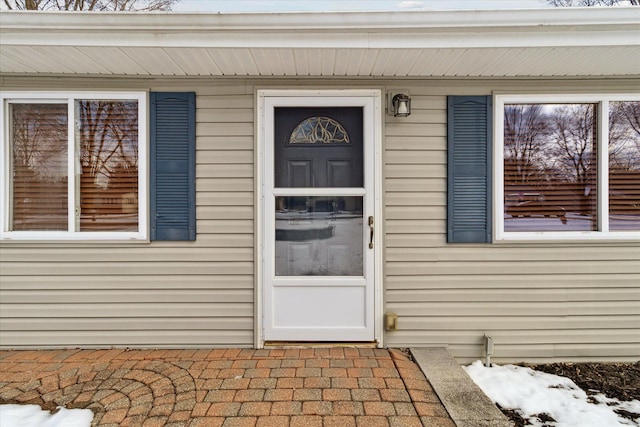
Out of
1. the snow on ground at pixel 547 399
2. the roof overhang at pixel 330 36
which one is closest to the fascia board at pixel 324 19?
the roof overhang at pixel 330 36

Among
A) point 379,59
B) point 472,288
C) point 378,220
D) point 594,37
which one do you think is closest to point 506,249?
point 472,288

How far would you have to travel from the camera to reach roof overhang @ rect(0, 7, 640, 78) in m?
2.14

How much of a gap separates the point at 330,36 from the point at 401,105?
77 cm

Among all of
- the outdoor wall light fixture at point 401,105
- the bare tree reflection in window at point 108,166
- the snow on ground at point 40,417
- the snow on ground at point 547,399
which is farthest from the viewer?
the bare tree reflection in window at point 108,166

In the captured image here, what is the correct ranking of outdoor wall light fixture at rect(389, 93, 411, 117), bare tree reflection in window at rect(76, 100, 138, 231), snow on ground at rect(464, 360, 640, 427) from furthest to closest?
1. bare tree reflection in window at rect(76, 100, 138, 231)
2. outdoor wall light fixture at rect(389, 93, 411, 117)
3. snow on ground at rect(464, 360, 640, 427)

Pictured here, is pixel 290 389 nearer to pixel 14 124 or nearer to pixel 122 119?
pixel 122 119

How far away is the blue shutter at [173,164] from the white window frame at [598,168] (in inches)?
91.2

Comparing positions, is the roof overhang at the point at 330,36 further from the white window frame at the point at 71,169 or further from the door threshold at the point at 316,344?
the door threshold at the point at 316,344

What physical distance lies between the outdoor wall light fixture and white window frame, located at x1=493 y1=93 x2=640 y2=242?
677mm

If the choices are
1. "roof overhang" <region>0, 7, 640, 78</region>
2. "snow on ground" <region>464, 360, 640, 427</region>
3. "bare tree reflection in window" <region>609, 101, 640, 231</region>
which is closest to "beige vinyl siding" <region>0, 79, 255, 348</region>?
"roof overhang" <region>0, 7, 640, 78</region>

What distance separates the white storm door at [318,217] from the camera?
2799mm

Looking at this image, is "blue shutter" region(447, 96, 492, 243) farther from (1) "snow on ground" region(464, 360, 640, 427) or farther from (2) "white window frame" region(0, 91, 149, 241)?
(2) "white window frame" region(0, 91, 149, 241)

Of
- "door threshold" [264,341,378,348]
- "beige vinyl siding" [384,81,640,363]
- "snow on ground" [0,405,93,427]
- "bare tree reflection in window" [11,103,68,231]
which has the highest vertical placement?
"bare tree reflection in window" [11,103,68,231]

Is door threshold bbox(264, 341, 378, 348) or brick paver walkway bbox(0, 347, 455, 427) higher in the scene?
door threshold bbox(264, 341, 378, 348)
